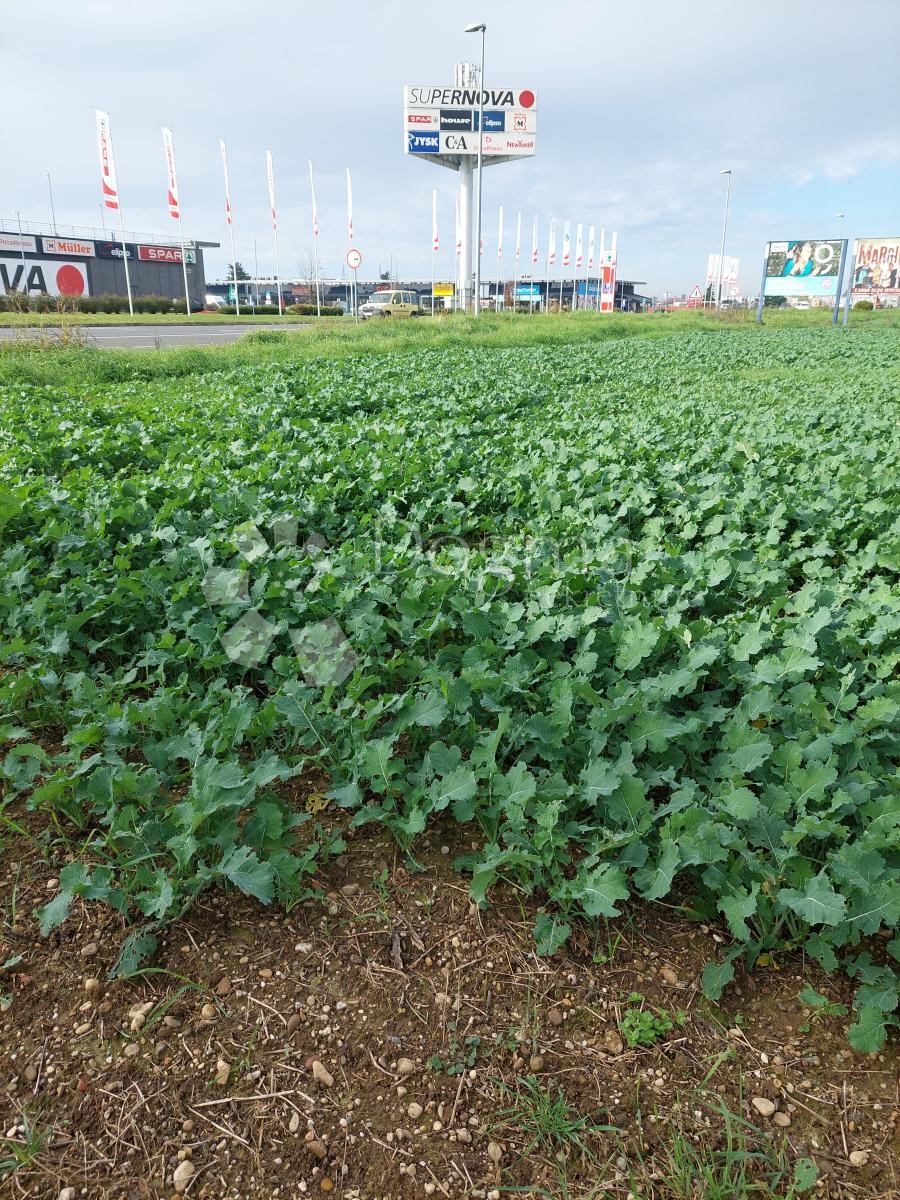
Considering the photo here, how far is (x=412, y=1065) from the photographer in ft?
6.36

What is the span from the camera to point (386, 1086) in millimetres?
1893

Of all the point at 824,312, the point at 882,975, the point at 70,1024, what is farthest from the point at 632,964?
the point at 824,312

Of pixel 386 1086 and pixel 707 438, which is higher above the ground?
pixel 707 438

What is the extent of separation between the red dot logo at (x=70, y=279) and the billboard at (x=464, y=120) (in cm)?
2384

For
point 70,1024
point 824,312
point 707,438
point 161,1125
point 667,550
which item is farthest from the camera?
point 824,312

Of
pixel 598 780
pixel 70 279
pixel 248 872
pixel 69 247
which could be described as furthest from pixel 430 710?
pixel 69 247

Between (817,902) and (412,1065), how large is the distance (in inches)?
46.2

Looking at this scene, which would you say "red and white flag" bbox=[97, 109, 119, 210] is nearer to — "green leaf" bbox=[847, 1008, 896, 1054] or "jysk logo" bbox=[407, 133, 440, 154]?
"jysk logo" bbox=[407, 133, 440, 154]

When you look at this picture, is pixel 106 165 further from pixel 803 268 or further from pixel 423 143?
pixel 803 268

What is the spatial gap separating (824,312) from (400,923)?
6520 centimetres

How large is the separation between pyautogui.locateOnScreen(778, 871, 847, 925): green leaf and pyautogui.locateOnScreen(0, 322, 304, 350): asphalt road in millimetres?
20824

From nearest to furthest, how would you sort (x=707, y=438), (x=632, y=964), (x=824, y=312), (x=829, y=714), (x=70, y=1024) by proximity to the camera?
(x=70, y=1024)
(x=632, y=964)
(x=829, y=714)
(x=707, y=438)
(x=824, y=312)

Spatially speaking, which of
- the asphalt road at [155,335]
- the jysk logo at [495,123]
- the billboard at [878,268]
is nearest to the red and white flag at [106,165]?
the asphalt road at [155,335]

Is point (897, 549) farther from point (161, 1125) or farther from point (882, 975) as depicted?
point (161, 1125)
